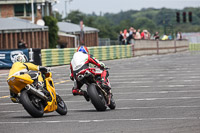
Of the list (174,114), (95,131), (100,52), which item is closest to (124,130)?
(95,131)

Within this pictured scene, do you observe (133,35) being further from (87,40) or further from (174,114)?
(174,114)

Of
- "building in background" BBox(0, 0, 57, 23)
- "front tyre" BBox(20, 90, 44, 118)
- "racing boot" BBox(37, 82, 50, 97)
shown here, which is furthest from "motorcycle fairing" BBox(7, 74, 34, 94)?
"building in background" BBox(0, 0, 57, 23)

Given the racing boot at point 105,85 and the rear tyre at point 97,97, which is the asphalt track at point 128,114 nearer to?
the rear tyre at point 97,97

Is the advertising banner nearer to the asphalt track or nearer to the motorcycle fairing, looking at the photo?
the asphalt track

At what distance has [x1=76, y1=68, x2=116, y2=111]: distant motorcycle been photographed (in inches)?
483

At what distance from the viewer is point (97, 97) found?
40.3 ft

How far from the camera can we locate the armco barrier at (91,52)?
35812mm

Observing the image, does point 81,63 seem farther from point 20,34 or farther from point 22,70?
point 20,34

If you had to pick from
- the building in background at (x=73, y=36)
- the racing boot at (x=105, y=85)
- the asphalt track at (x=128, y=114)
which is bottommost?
the asphalt track at (x=128, y=114)

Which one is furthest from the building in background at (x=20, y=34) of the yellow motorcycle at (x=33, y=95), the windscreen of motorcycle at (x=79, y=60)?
the yellow motorcycle at (x=33, y=95)

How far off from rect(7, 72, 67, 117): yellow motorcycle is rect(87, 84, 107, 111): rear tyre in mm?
810

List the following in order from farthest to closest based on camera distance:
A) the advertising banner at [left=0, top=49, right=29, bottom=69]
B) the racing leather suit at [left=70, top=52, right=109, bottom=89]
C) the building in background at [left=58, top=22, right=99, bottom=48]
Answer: the building in background at [left=58, top=22, right=99, bottom=48], the advertising banner at [left=0, top=49, right=29, bottom=69], the racing leather suit at [left=70, top=52, right=109, bottom=89]

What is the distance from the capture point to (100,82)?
13.0m

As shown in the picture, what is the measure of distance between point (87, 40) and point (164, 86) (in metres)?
52.9
